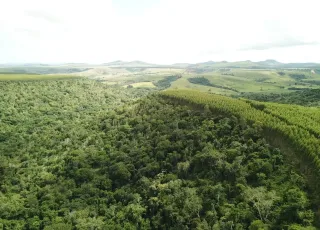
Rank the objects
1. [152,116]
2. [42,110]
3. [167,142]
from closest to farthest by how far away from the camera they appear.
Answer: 1. [167,142]
2. [152,116]
3. [42,110]

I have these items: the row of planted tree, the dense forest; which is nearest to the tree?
the dense forest

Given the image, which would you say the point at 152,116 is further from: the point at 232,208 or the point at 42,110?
the point at 42,110

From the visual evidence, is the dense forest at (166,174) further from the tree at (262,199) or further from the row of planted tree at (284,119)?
the row of planted tree at (284,119)

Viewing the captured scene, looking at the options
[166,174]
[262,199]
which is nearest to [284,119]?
[262,199]

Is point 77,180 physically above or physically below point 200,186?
below

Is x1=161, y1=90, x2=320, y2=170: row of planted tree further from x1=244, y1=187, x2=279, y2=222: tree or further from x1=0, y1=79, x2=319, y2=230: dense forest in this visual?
x1=244, y1=187, x2=279, y2=222: tree

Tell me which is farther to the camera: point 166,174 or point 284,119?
point 166,174

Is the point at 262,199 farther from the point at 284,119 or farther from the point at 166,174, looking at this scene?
the point at 166,174

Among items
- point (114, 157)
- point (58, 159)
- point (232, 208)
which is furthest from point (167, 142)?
point (58, 159)
